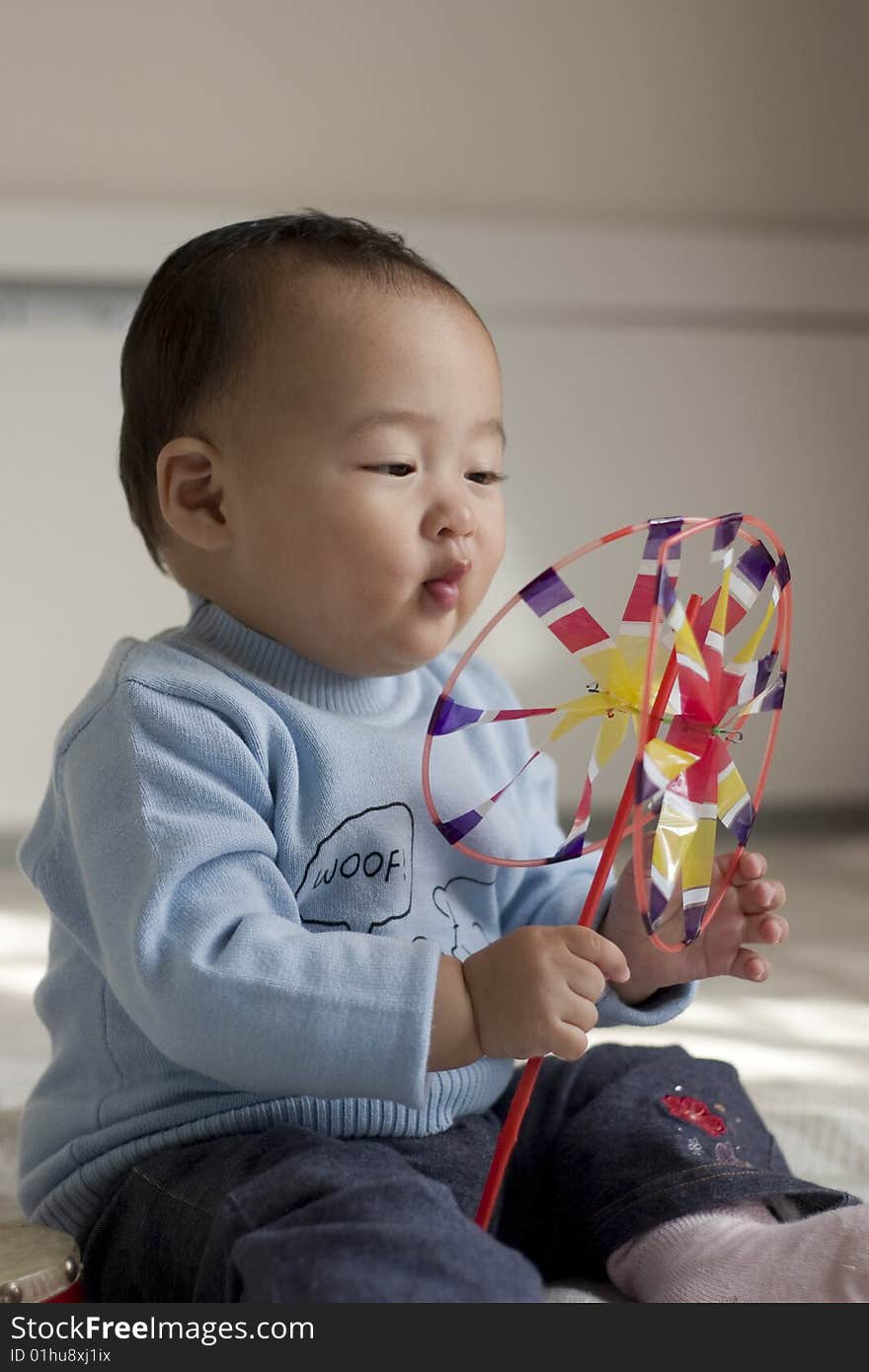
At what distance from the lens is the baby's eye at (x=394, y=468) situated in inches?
32.5

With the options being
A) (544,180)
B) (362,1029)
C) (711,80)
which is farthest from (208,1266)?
(711,80)

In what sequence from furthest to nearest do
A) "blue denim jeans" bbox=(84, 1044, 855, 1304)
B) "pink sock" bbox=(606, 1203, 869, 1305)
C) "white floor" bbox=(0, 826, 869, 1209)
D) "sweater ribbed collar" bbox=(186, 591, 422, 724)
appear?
"white floor" bbox=(0, 826, 869, 1209) → "sweater ribbed collar" bbox=(186, 591, 422, 724) → "pink sock" bbox=(606, 1203, 869, 1305) → "blue denim jeans" bbox=(84, 1044, 855, 1304)

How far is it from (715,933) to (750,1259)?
168mm

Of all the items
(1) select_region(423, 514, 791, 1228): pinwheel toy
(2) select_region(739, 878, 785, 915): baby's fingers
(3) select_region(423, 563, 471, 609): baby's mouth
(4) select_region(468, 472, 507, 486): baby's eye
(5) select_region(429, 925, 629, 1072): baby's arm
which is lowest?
(5) select_region(429, 925, 629, 1072): baby's arm

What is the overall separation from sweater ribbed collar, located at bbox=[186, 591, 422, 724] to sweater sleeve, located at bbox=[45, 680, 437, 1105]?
0.06m

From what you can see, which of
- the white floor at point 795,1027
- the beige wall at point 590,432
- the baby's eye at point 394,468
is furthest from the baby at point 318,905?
the beige wall at point 590,432

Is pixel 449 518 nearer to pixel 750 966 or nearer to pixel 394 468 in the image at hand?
pixel 394 468

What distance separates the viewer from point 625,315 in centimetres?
203

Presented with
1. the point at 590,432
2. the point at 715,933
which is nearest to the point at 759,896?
the point at 715,933

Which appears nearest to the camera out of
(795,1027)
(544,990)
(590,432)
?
(544,990)

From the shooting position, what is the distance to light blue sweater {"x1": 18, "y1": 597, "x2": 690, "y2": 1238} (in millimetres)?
726

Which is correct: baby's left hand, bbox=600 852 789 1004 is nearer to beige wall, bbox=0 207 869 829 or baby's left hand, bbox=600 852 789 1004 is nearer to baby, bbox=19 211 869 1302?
baby, bbox=19 211 869 1302

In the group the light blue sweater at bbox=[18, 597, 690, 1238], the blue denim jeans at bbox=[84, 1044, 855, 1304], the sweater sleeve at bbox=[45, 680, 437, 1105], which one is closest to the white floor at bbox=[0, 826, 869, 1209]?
the blue denim jeans at bbox=[84, 1044, 855, 1304]

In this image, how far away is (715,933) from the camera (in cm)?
86
